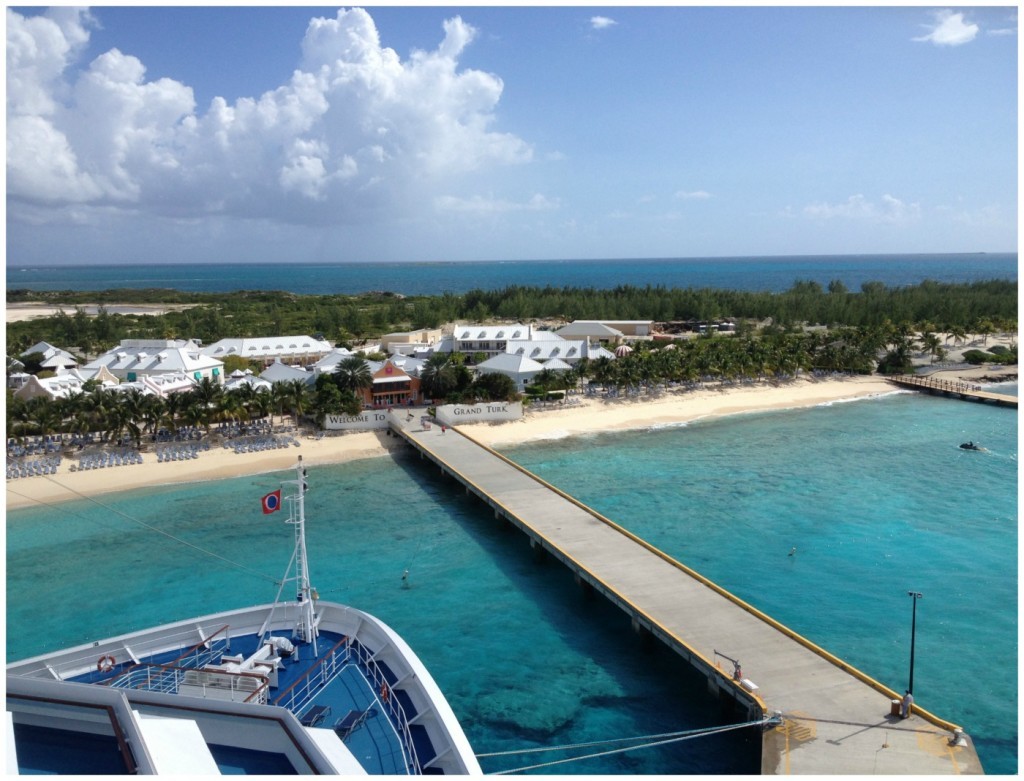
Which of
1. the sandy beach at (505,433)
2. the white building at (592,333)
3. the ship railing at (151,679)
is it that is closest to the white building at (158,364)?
the sandy beach at (505,433)

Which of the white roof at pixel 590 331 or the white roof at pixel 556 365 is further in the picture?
the white roof at pixel 590 331

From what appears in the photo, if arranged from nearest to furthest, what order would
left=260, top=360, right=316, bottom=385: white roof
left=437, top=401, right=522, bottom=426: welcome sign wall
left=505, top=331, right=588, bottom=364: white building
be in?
1. left=437, top=401, right=522, bottom=426: welcome sign wall
2. left=260, top=360, right=316, bottom=385: white roof
3. left=505, top=331, right=588, bottom=364: white building

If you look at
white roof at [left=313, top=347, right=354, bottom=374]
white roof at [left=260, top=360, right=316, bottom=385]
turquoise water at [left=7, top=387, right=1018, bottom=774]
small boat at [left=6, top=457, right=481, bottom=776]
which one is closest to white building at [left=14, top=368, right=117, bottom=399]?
white roof at [left=260, top=360, right=316, bottom=385]

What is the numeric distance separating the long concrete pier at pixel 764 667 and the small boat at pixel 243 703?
7426 millimetres

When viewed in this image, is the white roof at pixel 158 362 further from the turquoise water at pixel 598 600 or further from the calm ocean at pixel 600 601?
the calm ocean at pixel 600 601

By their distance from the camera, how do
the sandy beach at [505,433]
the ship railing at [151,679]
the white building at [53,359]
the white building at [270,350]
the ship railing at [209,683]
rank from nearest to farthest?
the ship railing at [209,683] → the ship railing at [151,679] → the sandy beach at [505,433] → the white building at [53,359] → the white building at [270,350]

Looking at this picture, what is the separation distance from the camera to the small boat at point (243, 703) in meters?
11.2

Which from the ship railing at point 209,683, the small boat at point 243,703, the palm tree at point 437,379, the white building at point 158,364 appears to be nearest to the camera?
the small boat at point 243,703

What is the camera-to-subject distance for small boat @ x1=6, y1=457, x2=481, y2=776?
36.8 ft

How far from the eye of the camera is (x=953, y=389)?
61.6 m

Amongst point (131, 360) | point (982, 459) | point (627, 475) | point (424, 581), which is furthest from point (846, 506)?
point (131, 360)

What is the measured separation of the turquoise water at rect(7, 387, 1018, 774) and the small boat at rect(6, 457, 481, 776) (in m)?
3.82

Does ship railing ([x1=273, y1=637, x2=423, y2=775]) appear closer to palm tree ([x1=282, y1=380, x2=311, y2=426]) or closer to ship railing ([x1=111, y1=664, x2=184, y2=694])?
ship railing ([x1=111, y1=664, x2=184, y2=694])

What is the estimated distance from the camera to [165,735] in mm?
11406
